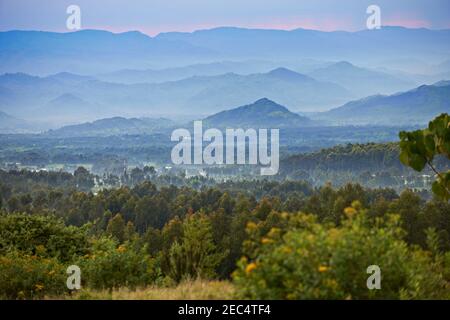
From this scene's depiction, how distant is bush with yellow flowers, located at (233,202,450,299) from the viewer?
18.0 feet

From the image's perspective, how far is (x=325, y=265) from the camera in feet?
18.2

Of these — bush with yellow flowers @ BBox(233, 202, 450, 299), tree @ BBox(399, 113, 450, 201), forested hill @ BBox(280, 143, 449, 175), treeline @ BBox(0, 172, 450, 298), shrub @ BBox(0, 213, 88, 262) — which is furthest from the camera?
forested hill @ BBox(280, 143, 449, 175)

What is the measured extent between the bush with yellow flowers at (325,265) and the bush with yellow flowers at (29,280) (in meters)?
4.18

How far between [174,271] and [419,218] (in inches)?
844

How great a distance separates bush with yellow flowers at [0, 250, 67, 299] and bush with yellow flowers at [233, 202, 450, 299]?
4184mm

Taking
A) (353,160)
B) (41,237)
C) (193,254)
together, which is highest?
(193,254)

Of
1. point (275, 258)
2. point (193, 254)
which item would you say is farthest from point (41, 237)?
point (275, 258)

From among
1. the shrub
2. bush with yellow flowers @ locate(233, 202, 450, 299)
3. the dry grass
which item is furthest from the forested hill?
bush with yellow flowers @ locate(233, 202, 450, 299)

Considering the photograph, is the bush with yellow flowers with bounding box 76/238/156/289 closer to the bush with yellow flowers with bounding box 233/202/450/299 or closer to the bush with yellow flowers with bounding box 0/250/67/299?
the bush with yellow flowers with bounding box 0/250/67/299

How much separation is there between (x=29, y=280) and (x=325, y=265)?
5205 millimetres

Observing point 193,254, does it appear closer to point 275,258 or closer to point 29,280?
point 29,280
